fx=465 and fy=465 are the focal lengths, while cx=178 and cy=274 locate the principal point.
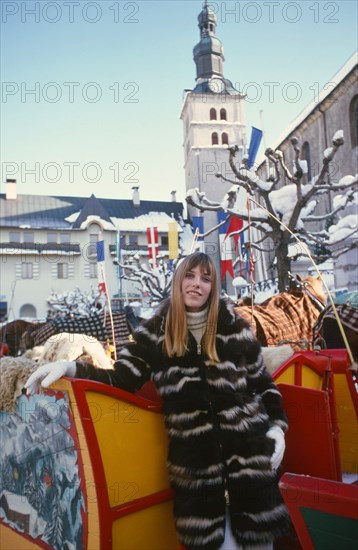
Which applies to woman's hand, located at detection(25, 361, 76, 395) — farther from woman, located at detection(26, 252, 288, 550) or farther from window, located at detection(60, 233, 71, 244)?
window, located at detection(60, 233, 71, 244)

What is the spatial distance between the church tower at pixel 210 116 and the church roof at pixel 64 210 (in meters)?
5.74

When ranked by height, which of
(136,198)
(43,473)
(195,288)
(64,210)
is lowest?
(43,473)

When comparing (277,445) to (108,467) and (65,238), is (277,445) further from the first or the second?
(65,238)

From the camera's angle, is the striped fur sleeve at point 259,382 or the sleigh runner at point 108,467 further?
the striped fur sleeve at point 259,382

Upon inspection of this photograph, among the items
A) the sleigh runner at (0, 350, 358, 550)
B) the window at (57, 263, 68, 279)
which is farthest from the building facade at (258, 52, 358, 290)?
the window at (57, 263, 68, 279)

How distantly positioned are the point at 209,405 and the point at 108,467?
23.6 inches

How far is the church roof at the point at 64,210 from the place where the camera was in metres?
48.7

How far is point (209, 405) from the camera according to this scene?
2475mm

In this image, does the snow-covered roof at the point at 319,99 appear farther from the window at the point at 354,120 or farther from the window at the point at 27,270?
the window at the point at 27,270

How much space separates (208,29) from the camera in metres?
56.3

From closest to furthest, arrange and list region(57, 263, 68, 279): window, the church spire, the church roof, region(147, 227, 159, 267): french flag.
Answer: region(147, 227, 159, 267): french flag, region(57, 263, 68, 279): window, the church roof, the church spire

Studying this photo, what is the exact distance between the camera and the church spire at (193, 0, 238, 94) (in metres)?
54.0

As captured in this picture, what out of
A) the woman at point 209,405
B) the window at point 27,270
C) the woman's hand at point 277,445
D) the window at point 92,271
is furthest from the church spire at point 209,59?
the woman's hand at point 277,445

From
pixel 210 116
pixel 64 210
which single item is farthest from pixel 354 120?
pixel 64 210
